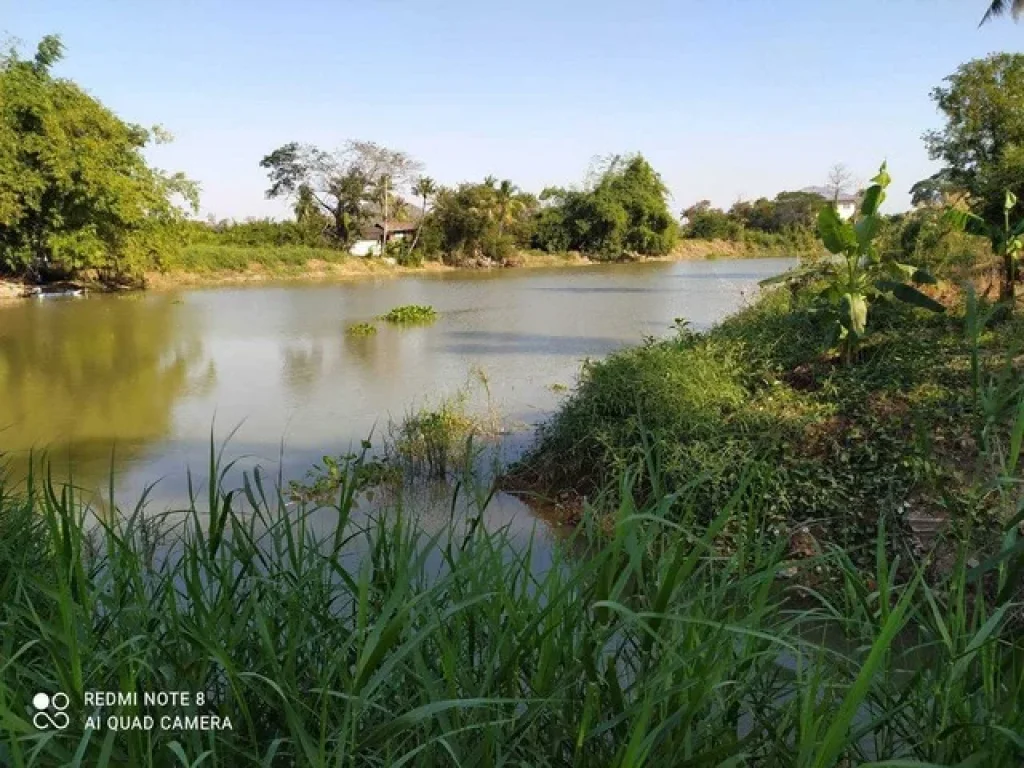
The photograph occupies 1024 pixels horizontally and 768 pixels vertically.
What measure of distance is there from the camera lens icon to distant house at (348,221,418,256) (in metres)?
32.6

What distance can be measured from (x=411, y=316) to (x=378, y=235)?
75.9 feet

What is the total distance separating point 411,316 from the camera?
1400 cm

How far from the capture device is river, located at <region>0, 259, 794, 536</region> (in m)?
5.84

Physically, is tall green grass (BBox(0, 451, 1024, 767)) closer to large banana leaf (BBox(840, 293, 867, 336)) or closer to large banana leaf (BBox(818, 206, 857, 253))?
large banana leaf (BBox(840, 293, 867, 336))

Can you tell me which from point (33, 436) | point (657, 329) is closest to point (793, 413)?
point (33, 436)

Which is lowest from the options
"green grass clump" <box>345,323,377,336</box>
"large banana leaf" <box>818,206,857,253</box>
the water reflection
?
the water reflection

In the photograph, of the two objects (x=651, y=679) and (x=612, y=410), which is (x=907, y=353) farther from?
(x=651, y=679)

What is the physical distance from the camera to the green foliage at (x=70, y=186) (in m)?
16.8

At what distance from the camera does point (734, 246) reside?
46.2 meters

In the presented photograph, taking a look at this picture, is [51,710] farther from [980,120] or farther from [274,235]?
[274,235]

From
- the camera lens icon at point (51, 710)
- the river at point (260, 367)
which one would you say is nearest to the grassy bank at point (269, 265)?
the river at point (260, 367)

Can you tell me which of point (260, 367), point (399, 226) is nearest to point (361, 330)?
point (260, 367)

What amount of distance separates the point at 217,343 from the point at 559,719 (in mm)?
11176

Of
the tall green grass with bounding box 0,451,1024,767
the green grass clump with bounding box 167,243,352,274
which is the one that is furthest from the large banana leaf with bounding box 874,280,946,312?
the green grass clump with bounding box 167,243,352,274
